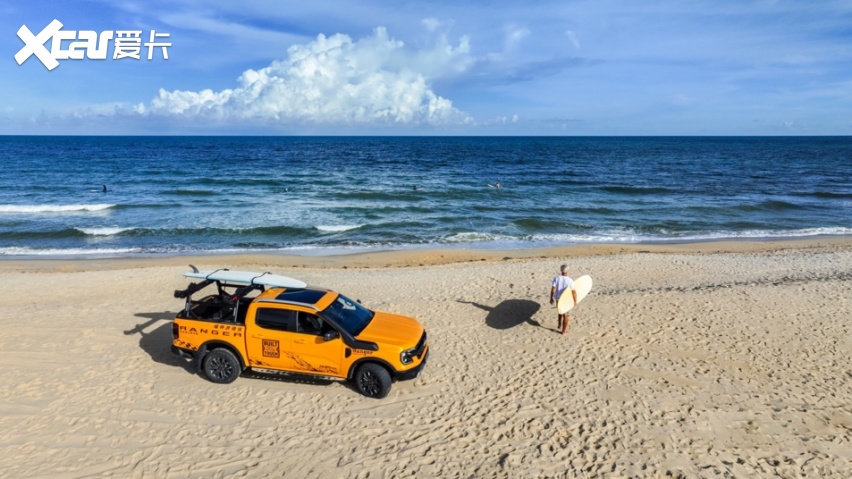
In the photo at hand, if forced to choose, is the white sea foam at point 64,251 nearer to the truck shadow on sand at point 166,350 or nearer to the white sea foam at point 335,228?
the white sea foam at point 335,228

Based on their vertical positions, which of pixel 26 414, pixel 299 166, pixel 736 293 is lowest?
pixel 26 414

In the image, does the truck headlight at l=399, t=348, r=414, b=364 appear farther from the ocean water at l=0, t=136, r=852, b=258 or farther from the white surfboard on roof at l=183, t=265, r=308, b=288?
the ocean water at l=0, t=136, r=852, b=258

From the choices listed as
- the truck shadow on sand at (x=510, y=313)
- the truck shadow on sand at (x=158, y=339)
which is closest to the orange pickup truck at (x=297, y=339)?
the truck shadow on sand at (x=158, y=339)

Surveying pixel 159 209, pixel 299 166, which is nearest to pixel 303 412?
pixel 159 209

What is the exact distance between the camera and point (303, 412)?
8.48 metres

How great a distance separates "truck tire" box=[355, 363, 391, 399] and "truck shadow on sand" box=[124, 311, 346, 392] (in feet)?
1.04

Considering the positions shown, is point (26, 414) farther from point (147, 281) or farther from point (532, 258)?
point (532, 258)

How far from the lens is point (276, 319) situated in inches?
358

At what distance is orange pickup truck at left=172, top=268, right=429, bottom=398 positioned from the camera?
8805 mm

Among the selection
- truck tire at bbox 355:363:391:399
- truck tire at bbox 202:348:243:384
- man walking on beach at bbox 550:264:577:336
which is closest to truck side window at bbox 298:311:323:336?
truck tire at bbox 355:363:391:399

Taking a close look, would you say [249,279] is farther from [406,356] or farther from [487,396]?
[487,396]

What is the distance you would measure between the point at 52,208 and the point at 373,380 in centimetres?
3398

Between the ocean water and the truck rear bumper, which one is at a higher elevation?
the ocean water

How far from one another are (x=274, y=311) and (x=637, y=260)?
1453 cm
